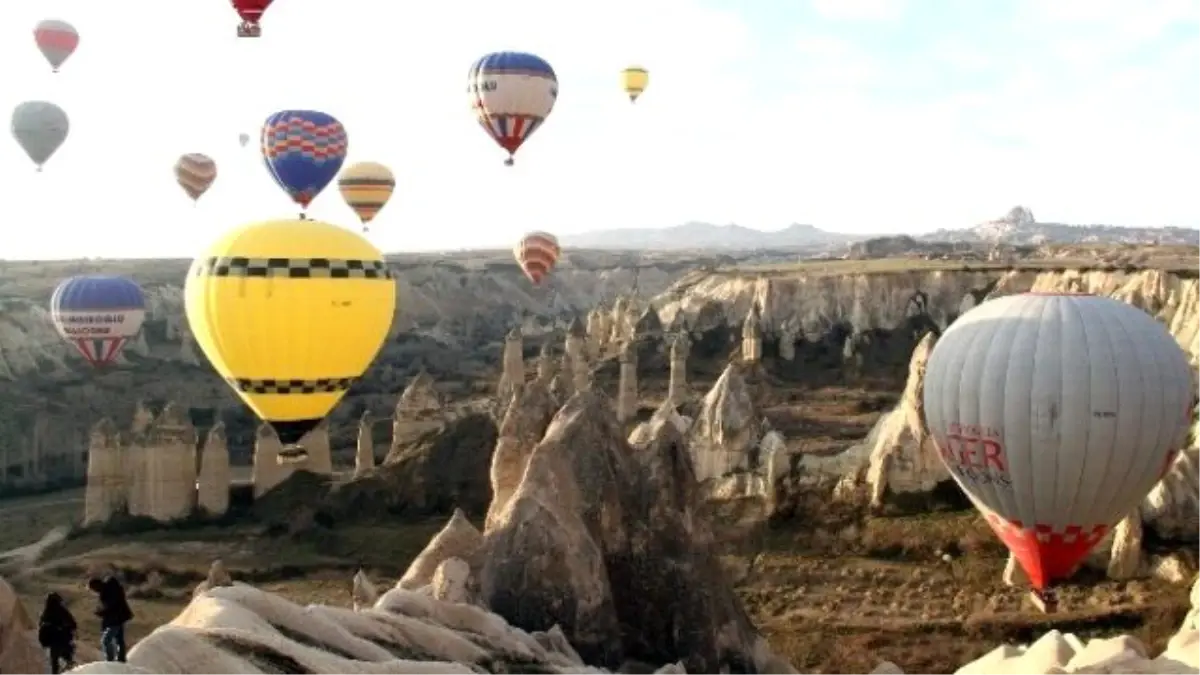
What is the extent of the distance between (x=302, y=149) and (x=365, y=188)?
12.5 metres

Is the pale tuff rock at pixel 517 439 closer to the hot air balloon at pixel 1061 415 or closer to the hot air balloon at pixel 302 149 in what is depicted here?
the hot air balloon at pixel 1061 415

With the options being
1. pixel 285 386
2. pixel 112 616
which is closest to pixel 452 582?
pixel 112 616

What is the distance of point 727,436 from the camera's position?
3650 cm

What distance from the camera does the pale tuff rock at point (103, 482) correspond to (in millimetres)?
36688

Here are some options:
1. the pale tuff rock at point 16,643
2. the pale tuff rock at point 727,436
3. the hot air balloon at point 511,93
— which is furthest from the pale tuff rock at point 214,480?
the pale tuff rock at point 16,643

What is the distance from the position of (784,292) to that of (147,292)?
49.4m

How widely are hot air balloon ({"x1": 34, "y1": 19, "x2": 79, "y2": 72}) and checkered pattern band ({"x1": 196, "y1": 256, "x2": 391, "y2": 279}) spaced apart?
31.3m

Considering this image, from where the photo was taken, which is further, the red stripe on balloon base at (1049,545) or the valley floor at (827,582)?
the valley floor at (827,582)

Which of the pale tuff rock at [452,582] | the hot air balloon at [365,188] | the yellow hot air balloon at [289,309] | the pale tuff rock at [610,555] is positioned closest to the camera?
the pale tuff rock at [452,582]

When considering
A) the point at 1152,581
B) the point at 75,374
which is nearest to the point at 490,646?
the point at 1152,581

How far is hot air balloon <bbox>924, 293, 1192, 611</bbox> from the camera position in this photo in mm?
18188

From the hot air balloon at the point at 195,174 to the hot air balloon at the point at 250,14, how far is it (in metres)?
29.7

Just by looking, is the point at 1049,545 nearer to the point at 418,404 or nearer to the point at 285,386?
the point at 285,386

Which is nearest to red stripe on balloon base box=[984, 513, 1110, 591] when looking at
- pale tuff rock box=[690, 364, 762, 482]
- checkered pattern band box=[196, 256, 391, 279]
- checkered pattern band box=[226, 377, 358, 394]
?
checkered pattern band box=[226, 377, 358, 394]
